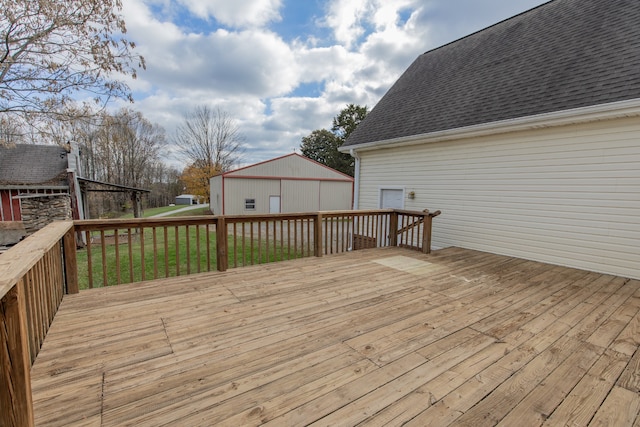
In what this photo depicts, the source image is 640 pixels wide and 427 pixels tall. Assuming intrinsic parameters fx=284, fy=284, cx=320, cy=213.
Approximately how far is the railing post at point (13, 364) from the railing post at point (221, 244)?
2.74 meters

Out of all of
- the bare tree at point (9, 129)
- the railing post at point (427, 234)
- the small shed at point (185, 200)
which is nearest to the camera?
the railing post at point (427, 234)

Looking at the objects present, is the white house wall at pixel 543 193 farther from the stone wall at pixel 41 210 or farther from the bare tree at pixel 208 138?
the bare tree at pixel 208 138

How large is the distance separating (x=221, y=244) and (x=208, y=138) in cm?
2337

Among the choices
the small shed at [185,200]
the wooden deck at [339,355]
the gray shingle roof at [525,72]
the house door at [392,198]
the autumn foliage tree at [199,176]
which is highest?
the gray shingle roof at [525,72]

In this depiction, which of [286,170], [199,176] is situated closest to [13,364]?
[286,170]

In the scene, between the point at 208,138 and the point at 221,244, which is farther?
the point at 208,138

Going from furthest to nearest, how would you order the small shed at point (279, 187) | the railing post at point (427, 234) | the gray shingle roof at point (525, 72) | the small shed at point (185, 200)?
the small shed at point (185, 200)
the small shed at point (279, 187)
the railing post at point (427, 234)
the gray shingle roof at point (525, 72)

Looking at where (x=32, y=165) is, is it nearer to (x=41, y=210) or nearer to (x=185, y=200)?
(x=41, y=210)

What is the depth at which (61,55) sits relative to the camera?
18.0 feet

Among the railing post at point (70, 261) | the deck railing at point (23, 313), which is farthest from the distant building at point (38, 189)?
the deck railing at point (23, 313)

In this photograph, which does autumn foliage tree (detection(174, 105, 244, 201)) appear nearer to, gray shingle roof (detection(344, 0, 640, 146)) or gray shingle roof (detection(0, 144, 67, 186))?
gray shingle roof (detection(0, 144, 67, 186))

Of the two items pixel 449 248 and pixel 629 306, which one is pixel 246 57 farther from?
pixel 629 306

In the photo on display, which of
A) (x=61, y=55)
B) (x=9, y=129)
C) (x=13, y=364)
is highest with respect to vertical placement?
(x=61, y=55)

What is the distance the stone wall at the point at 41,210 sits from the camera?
27.1ft
